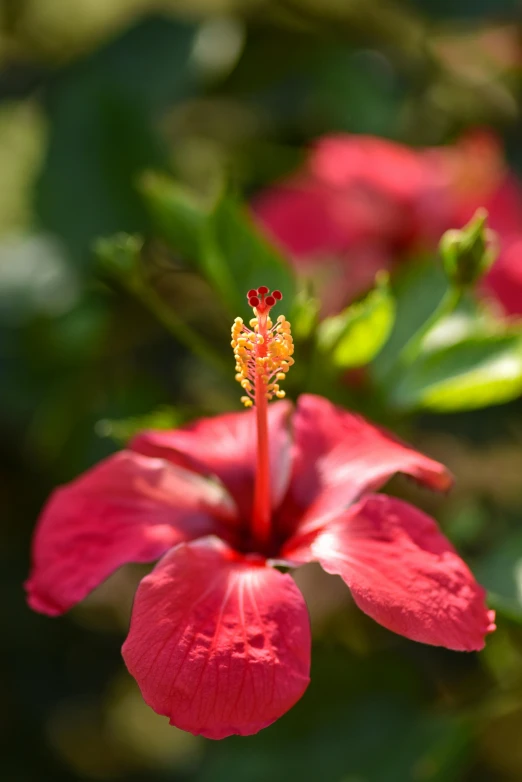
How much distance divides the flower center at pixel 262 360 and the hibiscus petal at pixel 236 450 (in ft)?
0.15

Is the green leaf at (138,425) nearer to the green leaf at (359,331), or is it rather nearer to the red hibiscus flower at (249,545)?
the red hibiscus flower at (249,545)

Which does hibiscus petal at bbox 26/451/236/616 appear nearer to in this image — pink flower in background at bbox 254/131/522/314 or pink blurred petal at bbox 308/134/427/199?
pink flower in background at bbox 254/131/522/314

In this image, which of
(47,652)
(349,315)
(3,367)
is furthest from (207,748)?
(349,315)

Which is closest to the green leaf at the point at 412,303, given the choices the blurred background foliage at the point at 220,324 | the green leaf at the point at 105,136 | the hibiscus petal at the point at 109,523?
the blurred background foliage at the point at 220,324

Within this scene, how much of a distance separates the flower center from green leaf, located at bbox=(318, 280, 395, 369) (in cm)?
6

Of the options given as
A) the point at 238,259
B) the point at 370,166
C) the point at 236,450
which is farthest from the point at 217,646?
the point at 370,166

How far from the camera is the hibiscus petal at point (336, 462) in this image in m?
0.81

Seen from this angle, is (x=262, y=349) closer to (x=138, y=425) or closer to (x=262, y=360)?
(x=262, y=360)

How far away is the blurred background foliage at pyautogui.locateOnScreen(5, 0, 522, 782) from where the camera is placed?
0.92 metres

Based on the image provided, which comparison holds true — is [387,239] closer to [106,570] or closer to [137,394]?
[137,394]

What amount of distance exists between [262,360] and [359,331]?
0.10m

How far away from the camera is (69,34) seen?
155cm

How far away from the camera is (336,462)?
2.80 feet

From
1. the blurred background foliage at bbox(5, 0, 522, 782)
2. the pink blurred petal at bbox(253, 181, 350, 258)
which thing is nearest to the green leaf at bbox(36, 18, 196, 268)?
the blurred background foliage at bbox(5, 0, 522, 782)
